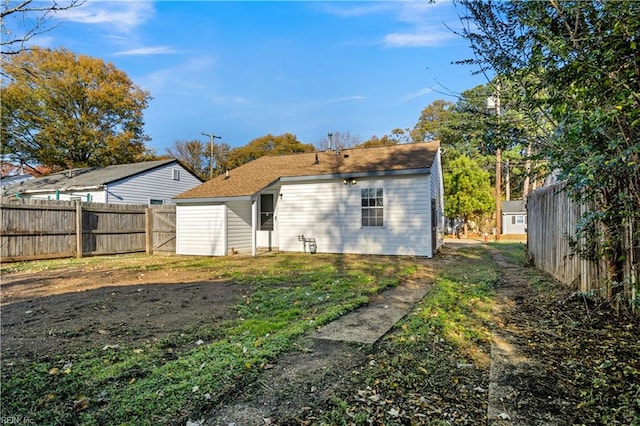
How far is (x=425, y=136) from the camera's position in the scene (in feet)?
127

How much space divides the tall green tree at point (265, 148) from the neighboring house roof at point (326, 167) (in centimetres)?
2064

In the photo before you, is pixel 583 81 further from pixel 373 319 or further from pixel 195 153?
pixel 195 153

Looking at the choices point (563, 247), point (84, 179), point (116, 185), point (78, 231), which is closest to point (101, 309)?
point (563, 247)

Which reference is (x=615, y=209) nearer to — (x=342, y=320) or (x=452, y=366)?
(x=452, y=366)

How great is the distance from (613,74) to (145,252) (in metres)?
15.8

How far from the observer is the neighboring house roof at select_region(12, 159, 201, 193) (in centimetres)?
1900

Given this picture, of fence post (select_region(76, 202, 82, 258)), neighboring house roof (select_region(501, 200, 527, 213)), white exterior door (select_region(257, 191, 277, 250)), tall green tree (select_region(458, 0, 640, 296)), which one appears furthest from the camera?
neighboring house roof (select_region(501, 200, 527, 213))

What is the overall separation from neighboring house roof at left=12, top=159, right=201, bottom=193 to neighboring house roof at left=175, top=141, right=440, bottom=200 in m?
7.89

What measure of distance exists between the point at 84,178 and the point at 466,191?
26.2m

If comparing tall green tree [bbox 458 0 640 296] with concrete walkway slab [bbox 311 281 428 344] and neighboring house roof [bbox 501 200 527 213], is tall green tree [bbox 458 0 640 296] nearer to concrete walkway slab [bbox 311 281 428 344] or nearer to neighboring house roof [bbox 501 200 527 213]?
concrete walkway slab [bbox 311 281 428 344]

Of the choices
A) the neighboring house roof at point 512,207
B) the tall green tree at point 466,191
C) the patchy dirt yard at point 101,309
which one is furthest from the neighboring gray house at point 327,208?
the neighboring house roof at point 512,207

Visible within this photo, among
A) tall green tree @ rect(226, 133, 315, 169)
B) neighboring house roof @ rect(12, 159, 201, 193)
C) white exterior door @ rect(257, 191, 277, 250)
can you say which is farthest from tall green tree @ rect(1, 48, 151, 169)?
white exterior door @ rect(257, 191, 277, 250)

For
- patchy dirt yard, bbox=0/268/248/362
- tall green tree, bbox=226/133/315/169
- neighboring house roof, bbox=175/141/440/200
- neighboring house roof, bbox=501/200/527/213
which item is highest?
tall green tree, bbox=226/133/315/169

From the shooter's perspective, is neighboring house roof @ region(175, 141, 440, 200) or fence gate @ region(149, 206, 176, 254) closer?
neighboring house roof @ region(175, 141, 440, 200)
